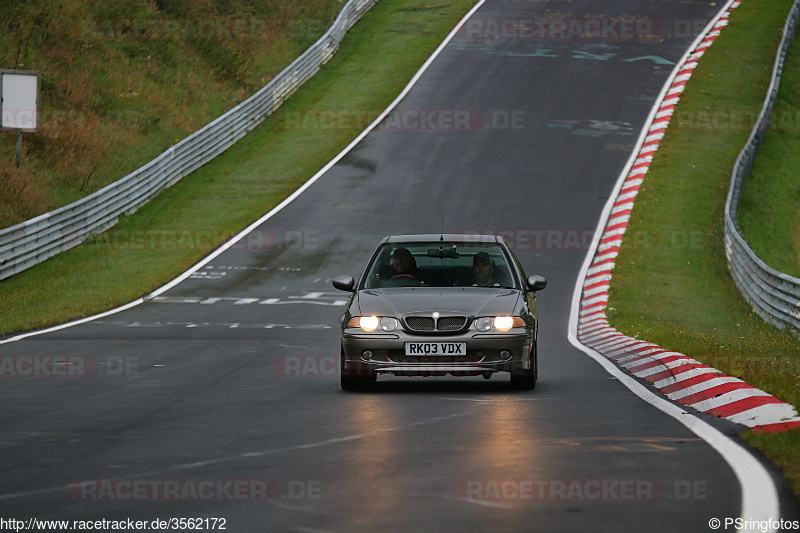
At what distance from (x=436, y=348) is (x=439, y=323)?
0.83ft

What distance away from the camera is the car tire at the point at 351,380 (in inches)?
525

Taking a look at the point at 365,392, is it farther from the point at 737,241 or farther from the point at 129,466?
the point at 737,241

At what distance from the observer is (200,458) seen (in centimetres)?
867

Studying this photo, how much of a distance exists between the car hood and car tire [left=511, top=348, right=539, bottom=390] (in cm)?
58

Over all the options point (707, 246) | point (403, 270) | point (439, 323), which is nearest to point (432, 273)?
point (403, 270)

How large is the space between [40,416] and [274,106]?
121 feet

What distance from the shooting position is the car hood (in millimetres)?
13211

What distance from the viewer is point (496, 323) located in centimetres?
1317

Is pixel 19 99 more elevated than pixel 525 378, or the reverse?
pixel 19 99

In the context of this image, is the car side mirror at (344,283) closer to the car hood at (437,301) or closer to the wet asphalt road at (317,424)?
the car hood at (437,301)

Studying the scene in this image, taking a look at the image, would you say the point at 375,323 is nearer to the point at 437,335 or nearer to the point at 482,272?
the point at 437,335

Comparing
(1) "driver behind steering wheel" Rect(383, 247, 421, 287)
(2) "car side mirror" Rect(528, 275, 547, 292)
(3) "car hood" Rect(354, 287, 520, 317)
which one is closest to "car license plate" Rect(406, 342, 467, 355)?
(3) "car hood" Rect(354, 287, 520, 317)

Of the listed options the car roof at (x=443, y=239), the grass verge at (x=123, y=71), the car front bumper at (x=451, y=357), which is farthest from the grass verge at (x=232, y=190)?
the car front bumper at (x=451, y=357)

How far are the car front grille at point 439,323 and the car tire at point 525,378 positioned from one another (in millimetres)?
701
